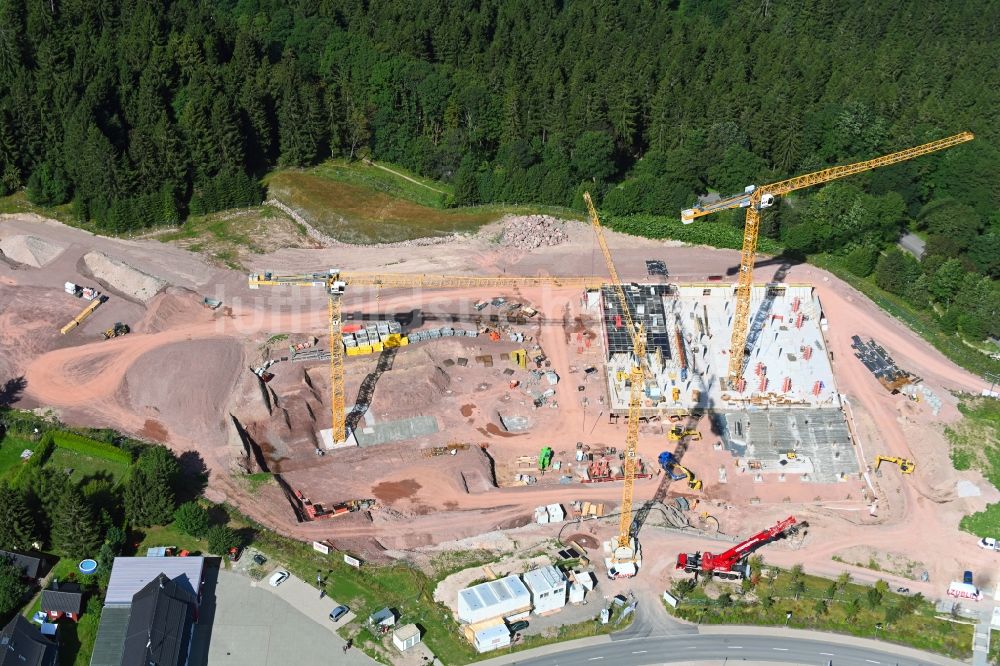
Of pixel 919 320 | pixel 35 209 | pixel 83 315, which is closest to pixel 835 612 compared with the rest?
pixel 919 320

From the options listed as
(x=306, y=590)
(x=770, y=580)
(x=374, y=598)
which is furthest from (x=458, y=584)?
(x=770, y=580)

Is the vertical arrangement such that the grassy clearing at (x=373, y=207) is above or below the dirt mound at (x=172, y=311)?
above

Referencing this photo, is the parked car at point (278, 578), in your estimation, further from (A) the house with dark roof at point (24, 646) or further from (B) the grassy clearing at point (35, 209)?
(B) the grassy clearing at point (35, 209)

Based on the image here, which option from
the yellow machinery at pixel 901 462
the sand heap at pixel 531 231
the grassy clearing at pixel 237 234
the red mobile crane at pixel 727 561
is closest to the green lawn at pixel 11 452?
the grassy clearing at pixel 237 234

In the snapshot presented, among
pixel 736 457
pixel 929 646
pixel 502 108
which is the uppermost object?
pixel 502 108

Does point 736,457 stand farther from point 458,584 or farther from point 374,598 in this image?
point 374,598

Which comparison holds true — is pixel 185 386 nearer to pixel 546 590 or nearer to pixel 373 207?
pixel 373 207

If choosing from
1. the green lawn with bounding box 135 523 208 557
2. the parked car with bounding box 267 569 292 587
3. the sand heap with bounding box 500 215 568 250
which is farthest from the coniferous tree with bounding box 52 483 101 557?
the sand heap with bounding box 500 215 568 250
